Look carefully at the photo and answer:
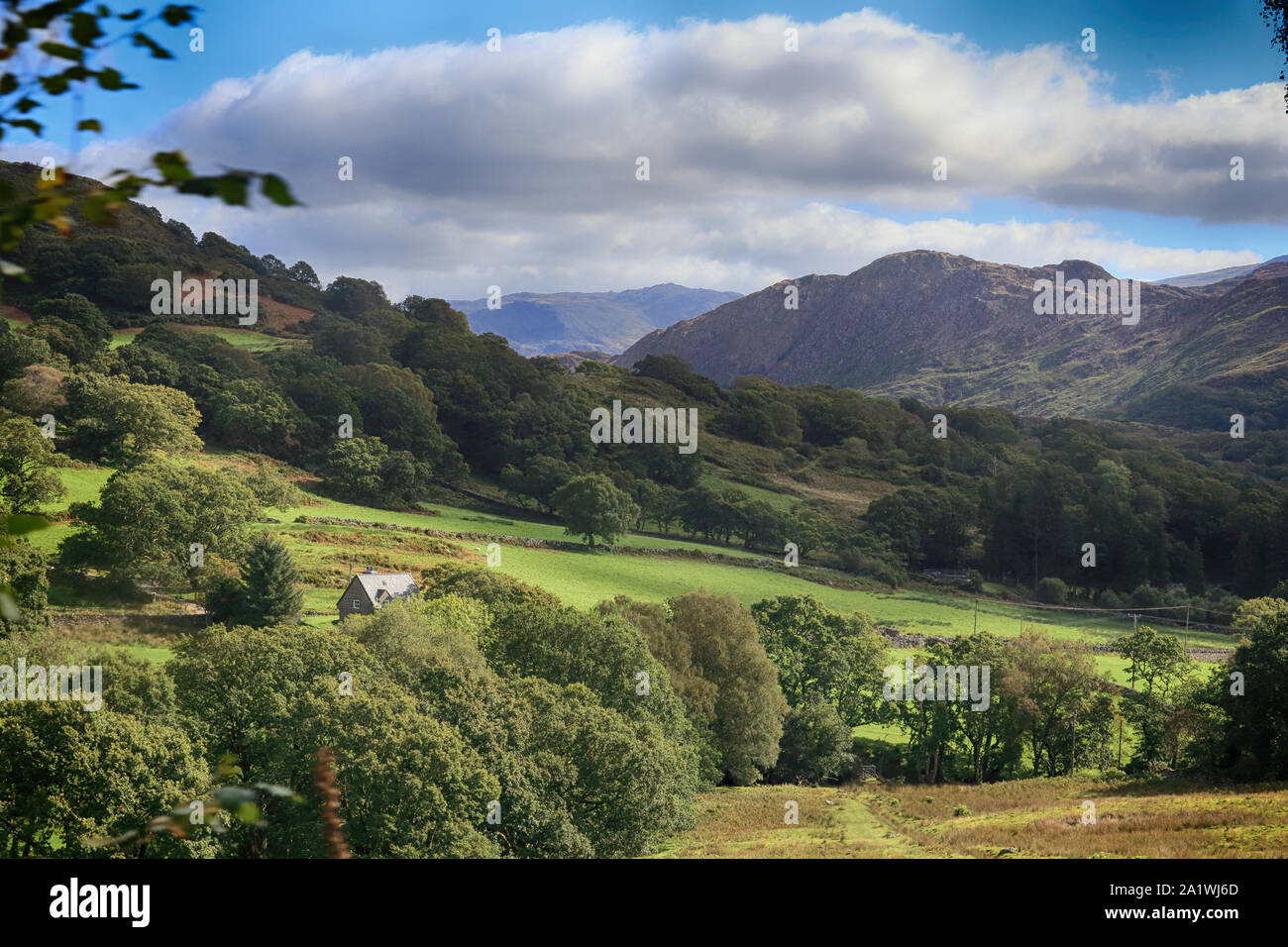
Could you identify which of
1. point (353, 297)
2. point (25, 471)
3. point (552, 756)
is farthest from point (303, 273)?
point (552, 756)

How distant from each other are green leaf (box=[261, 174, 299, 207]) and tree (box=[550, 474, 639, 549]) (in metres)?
68.9

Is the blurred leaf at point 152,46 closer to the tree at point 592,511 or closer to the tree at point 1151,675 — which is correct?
the tree at point 1151,675

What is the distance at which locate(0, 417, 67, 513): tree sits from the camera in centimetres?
4575

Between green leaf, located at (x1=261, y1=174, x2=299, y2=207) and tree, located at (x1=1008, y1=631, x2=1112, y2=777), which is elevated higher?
green leaf, located at (x1=261, y1=174, x2=299, y2=207)

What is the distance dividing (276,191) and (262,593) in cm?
4301

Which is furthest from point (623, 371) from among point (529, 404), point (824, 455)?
point (529, 404)

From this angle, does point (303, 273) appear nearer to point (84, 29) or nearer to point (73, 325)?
point (73, 325)

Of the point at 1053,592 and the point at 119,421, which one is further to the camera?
the point at 1053,592

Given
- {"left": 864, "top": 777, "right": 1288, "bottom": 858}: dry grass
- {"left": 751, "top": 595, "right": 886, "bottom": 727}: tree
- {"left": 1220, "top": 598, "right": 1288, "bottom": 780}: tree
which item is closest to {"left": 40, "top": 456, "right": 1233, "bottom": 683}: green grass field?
{"left": 751, "top": 595, "right": 886, "bottom": 727}: tree

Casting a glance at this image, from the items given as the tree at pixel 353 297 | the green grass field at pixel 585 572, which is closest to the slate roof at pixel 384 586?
the green grass field at pixel 585 572

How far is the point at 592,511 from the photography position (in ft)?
234

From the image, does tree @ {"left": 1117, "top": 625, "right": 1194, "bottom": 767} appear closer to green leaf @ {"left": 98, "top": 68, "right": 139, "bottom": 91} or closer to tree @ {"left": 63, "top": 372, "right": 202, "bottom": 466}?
green leaf @ {"left": 98, "top": 68, "right": 139, "bottom": 91}
